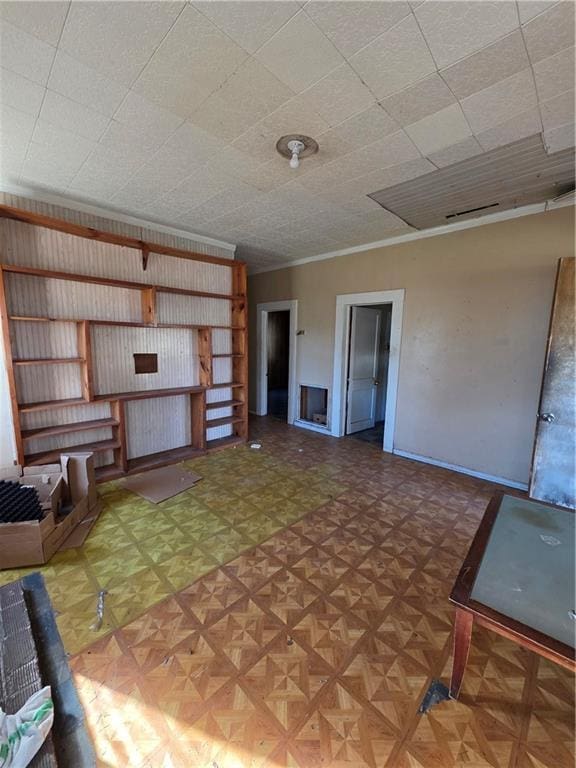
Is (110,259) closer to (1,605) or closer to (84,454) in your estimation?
(84,454)

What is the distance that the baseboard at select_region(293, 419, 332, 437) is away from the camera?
5.11 m

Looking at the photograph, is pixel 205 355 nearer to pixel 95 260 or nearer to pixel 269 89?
pixel 95 260

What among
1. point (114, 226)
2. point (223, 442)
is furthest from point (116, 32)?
point (223, 442)

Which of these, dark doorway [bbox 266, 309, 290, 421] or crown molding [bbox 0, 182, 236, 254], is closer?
crown molding [bbox 0, 182, 236, 254]

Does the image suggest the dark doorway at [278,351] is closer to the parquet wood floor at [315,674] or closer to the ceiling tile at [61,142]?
the ceiling tile at [61,142]

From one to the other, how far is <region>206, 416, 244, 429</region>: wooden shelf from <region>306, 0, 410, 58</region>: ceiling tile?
3855 mm

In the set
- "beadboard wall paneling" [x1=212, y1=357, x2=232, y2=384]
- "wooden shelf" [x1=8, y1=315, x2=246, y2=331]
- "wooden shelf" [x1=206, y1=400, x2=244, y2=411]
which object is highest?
"wooden shelf" [x1=8, y1=315, x2=246, y2=331]

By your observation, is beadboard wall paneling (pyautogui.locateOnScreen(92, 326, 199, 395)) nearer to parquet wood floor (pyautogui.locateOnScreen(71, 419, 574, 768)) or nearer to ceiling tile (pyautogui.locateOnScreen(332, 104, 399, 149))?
parquet wood floor (pyautogui.locateOnScreen(71, 419, 574, 768))

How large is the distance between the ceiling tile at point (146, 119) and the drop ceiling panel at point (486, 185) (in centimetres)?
177

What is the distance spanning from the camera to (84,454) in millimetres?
2758

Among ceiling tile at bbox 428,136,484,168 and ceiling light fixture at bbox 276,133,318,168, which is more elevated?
ceiling tile at bbox 428,136,484,168

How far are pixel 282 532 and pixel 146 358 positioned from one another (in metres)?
2.60

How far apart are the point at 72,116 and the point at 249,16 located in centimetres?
131

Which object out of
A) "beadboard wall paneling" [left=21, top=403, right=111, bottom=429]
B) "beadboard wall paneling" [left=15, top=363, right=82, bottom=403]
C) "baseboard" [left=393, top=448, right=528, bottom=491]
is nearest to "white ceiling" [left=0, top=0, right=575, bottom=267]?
"beadboard wall paneling" [left=15, top=363, right=82, bottom=403]
